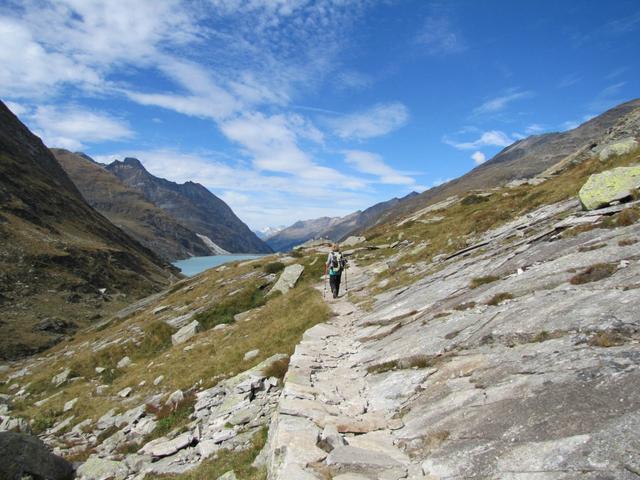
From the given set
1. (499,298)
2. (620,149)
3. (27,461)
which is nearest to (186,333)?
(27,461)

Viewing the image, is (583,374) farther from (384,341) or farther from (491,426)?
(384,341)

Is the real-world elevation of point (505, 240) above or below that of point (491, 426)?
above

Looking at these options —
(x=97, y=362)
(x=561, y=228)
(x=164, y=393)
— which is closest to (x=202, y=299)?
(x=97, y=362)

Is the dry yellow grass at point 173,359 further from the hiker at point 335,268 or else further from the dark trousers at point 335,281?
the hiker at point 335,268

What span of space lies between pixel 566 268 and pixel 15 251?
111146 mm

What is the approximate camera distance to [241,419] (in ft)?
45.1

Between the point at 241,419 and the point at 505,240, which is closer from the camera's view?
the point at 241,419

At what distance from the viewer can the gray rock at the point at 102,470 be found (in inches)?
542

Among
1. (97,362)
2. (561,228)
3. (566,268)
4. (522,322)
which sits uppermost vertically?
(561,228)

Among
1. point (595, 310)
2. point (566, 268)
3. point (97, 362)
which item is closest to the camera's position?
point (595, 310)

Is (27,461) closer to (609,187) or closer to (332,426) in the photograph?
(332,426)

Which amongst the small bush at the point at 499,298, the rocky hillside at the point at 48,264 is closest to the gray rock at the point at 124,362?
the small bush at the point at 499,298

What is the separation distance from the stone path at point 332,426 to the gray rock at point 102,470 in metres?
6.31

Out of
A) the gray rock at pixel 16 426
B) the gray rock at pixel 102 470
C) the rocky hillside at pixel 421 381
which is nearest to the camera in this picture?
the rocky hillside at pixel 421 381
